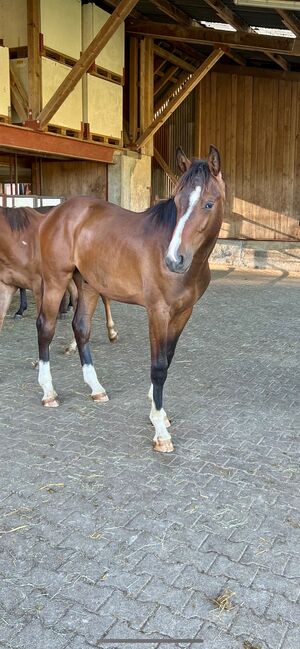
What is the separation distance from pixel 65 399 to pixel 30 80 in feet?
22.2

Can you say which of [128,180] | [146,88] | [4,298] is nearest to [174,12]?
[146,88]

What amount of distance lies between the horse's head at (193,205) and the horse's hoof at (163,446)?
1161 mm

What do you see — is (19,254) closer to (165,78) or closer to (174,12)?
(174,12)

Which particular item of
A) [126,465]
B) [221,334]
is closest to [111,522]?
[126,465]

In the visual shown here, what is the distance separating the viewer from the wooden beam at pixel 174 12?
11178 millimetres

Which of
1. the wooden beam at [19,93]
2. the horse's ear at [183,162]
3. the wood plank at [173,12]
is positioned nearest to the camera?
the horse's ear at [183,162]

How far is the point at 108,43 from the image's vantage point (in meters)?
11.0

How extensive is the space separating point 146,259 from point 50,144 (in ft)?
22.6

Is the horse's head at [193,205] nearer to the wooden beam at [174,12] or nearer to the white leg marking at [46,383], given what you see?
the white leg marking at [46,383]

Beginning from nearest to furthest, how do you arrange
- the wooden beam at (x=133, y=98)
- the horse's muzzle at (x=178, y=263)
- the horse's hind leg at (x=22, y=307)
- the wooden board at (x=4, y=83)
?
the horse's muzzle at (x=178, y=263)
the horse's hind leg at (x=22, y=307)
the wooden board at (x=4, y=83)
the wooden beam at (x=133, y=98)

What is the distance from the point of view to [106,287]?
159 inches

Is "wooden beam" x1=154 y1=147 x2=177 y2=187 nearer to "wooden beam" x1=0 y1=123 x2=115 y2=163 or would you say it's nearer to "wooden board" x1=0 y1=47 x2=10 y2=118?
"wooden beam" x1=0 y1=123 x2=115 y2=163

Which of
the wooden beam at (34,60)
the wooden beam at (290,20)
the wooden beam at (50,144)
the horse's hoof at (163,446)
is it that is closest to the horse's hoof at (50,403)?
the horse's hoof at (163,446)

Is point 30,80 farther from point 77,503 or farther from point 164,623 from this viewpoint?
point 164,623
